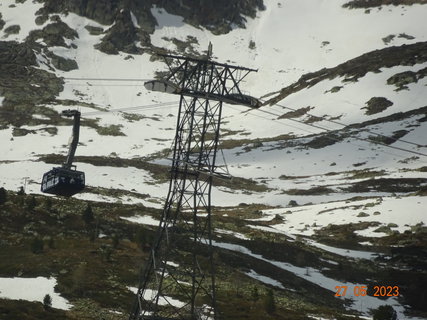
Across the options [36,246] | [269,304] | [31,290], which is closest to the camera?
[31,290]

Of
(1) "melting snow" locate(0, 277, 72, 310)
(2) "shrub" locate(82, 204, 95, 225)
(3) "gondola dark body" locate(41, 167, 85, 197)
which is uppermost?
(3) "gondola dark body" locate(41, 167, 85, 197)

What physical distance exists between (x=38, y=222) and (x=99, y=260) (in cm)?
1295

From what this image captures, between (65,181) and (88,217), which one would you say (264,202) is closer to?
(88,217)

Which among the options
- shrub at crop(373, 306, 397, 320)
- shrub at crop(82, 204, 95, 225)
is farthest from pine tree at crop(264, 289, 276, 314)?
shrub at crop(82, 204, 95, 225)

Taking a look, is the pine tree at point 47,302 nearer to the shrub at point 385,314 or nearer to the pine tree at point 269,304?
the pine tree at point 269,304

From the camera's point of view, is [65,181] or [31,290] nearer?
[65,181]

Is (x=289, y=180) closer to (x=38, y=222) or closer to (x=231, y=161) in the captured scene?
(x=231, y=161)

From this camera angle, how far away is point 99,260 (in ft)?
173

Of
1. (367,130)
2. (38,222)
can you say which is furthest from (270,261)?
(367,130)
